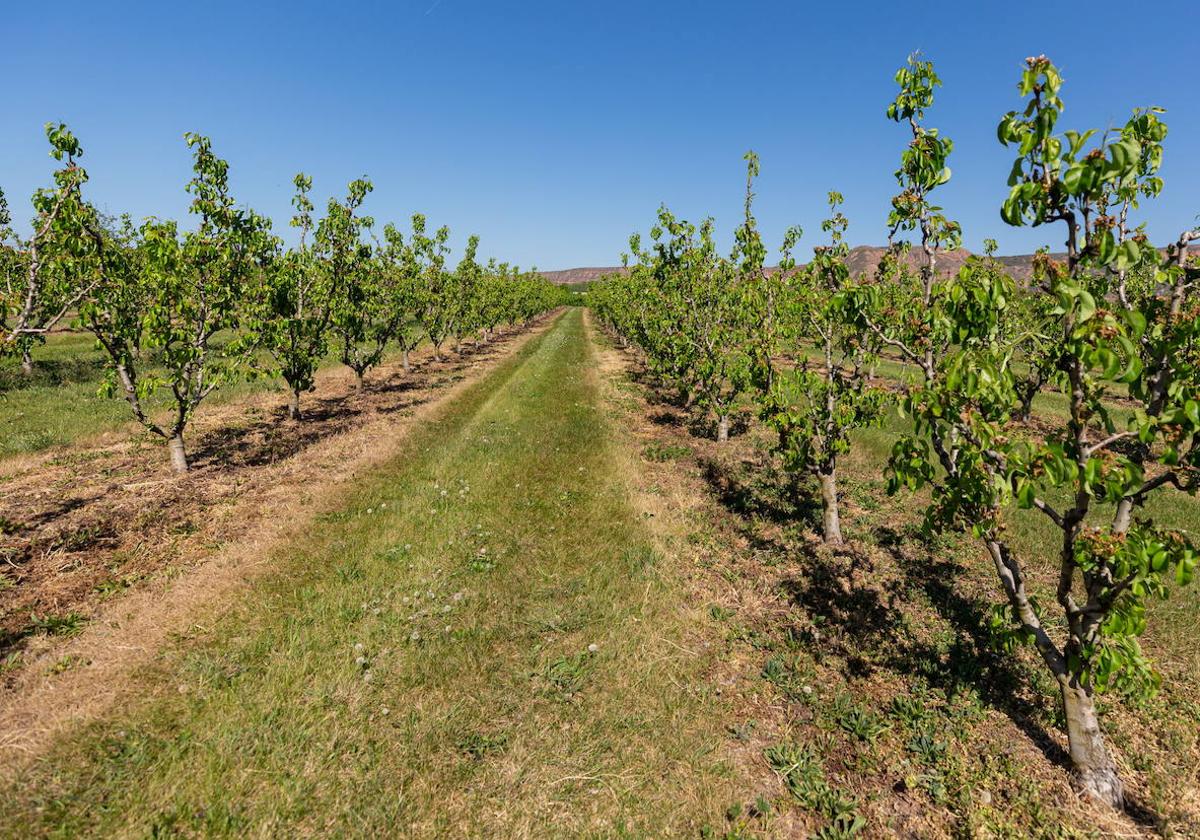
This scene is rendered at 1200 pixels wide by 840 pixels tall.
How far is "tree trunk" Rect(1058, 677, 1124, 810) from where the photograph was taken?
5797 mm

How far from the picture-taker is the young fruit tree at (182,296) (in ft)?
42.5

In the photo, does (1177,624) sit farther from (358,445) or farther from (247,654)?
(358,445)

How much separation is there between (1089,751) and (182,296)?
19.5 metres

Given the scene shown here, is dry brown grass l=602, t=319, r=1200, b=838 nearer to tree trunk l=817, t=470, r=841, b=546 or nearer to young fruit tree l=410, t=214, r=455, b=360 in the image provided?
tree trunk l=817, t=470, r=841, b=546

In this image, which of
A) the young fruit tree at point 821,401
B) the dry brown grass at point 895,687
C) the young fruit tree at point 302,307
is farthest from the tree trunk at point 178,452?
the young fruit tree at point 821,401

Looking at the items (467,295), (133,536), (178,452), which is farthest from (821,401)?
(467,295)

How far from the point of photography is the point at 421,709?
22.9 ft

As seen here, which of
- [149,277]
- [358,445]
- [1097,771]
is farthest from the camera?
[358,445]

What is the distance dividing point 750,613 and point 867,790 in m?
3.61

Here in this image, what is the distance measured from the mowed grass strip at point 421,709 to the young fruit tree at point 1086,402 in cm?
413

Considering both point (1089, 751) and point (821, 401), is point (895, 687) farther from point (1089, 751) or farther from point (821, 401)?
point (821, 401)

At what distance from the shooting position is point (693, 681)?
777 centimetres

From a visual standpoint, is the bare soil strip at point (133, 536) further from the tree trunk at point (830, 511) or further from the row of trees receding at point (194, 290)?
the tree trunk at point (830, 511)

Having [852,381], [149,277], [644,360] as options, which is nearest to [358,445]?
[149,277]
